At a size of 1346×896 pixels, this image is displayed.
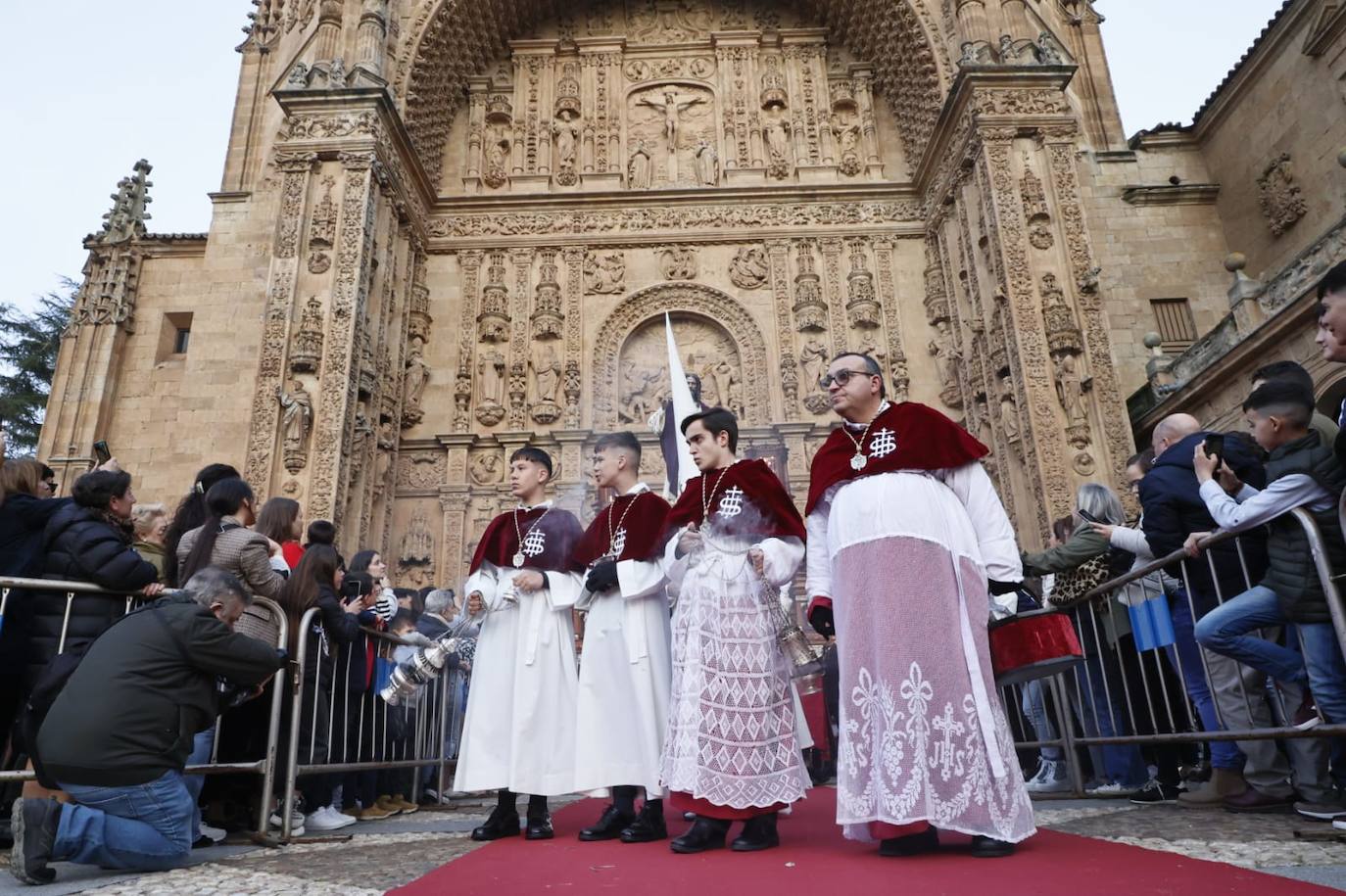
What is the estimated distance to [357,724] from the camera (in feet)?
18.4

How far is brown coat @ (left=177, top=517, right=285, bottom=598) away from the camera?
14.4ft

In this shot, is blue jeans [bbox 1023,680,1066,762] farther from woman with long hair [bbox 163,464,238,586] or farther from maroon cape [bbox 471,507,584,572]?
woman with long hair [bbox 163,464,238,586]

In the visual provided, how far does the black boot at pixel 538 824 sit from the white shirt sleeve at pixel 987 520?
7.33 feet

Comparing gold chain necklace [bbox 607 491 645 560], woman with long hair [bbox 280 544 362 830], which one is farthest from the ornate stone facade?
gold chain necklace [bbox 607 491 645 560]

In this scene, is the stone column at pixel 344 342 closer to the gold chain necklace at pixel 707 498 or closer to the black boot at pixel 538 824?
the black boot at pixel 538 824

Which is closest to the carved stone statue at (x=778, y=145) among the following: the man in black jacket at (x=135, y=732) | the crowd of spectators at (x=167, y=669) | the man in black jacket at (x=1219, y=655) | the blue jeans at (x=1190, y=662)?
the crowd of spectators at (x=167, y=669)

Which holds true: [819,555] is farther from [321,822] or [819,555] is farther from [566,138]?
[566,138]

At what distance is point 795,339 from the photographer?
14750mm

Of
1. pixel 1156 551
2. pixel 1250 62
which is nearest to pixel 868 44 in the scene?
pixel 1250 62

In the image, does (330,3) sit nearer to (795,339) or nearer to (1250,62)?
(795,339)

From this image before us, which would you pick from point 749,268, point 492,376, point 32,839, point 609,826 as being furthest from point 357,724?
point 749,268

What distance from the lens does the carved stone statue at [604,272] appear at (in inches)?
603

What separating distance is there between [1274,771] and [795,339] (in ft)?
36.8

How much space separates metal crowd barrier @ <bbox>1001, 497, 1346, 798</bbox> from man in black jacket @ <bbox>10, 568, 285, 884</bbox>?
406 centimetres
